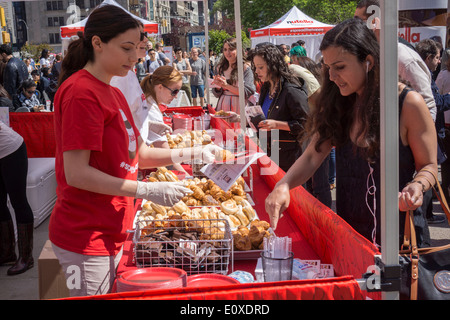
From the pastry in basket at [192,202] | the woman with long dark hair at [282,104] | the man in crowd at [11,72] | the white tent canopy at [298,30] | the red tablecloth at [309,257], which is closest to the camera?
the red tablecloth at [309,257]

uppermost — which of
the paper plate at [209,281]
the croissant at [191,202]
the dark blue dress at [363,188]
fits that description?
the dark blue dress at [363,188]

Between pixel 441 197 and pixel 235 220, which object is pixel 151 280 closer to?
pixel 441 197

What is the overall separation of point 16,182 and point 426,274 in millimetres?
3743

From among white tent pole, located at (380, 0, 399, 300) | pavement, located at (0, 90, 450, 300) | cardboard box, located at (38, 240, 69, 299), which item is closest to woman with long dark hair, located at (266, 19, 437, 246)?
white tent pole, located at (380, 0, 399, 300)

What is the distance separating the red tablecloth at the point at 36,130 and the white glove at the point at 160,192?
21.9ft

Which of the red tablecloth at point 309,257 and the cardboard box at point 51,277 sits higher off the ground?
the red tablecloth at point 309,257

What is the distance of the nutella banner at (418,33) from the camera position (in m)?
6.91

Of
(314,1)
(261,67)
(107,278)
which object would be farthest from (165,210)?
(314,1)

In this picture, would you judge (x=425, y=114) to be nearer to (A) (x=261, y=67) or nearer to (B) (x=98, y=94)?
(B) (x=98, y=94)

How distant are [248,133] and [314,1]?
168 feet

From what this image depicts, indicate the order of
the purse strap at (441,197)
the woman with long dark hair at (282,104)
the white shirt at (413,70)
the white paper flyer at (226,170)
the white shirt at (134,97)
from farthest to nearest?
the woman with long dark hair at (282,104), the white shirt at (134,97), the white shirt at (413,70), the white paper flyer at (226,170), the purse strap at (441,197)

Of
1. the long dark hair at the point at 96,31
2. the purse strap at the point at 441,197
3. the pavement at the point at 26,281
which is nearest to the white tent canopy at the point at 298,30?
the pavement at the point at 26,281

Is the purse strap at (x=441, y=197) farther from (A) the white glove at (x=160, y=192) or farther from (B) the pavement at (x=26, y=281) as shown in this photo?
(B) the pavement at (x=26, y=281)

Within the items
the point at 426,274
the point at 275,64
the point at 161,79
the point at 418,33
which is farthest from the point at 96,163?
the point at 418,33
